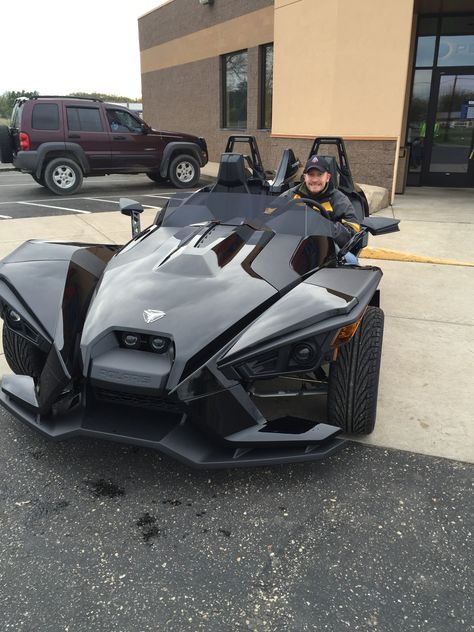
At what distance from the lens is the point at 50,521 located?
7.57ft

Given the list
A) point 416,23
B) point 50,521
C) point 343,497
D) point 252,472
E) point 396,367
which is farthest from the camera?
point 416,23

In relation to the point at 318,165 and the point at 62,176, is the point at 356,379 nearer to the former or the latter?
the point at 318,165

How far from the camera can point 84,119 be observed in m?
11.4

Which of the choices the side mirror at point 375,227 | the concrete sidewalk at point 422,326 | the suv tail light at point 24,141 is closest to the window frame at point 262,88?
the suv tail light at point 24,141

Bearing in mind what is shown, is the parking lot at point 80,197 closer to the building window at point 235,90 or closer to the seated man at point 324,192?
the building window at point 235,90

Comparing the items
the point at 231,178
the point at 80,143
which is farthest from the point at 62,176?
the point at 231,178

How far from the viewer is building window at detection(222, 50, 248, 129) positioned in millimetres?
15859

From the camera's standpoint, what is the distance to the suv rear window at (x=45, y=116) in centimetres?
1086

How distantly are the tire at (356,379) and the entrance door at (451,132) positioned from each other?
10.9m

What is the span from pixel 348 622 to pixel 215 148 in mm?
17436

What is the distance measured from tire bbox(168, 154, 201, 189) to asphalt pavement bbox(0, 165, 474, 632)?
34.0ft

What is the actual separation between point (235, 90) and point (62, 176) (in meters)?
7.35

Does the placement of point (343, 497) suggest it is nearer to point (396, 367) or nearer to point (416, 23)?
point (396, 367)

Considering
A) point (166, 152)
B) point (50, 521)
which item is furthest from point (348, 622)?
point (166, 152)
